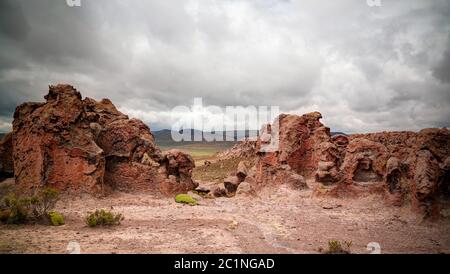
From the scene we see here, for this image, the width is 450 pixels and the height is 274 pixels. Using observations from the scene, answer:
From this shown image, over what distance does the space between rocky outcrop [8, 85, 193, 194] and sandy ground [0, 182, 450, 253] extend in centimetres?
150

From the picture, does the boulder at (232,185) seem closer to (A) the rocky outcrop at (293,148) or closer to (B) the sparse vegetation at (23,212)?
(A) the rocky outcrop at (293,148)

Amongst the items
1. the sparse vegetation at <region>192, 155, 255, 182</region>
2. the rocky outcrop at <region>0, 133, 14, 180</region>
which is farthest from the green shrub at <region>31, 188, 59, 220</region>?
the sparse vegetation at <region>192, 155, 255, 182</region>

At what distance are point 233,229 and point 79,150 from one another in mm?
11048

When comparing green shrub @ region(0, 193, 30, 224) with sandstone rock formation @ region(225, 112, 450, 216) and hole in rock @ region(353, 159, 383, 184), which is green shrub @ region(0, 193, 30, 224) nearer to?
sandstone rock formation @ region(225, 112, 450, 216)

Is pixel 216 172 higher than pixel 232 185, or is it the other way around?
pixel 232 185

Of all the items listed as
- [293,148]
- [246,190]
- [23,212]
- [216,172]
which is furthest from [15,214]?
[216,172]

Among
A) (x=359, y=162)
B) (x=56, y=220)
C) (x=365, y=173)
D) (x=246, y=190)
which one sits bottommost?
(x=246, y=190)

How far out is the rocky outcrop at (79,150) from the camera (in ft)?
62.2

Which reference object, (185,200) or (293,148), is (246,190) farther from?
(185,200)

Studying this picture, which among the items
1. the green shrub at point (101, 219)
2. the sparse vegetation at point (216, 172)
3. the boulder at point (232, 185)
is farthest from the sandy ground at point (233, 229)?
the sparse vegetation at point (216, 172)

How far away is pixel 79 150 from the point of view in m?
19.7

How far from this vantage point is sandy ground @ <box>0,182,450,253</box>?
36.7ft

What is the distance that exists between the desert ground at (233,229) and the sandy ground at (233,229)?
24mm
